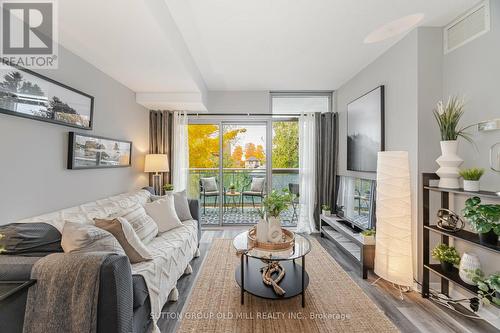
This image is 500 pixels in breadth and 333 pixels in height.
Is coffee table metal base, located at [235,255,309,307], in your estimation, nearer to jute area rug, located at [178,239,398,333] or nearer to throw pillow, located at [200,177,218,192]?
jute area rug, located at [178,239,398,333]

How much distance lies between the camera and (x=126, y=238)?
1.77 m

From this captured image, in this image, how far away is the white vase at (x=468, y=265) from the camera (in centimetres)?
178

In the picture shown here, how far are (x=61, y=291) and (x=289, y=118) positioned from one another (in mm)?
3965

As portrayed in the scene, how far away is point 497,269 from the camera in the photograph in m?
1.82

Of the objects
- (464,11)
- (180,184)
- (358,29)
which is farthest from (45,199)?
(464,11)

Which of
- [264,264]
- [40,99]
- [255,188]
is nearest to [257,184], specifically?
[255,188]

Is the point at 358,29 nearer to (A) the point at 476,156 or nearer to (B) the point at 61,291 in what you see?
(A) the point at 476,156

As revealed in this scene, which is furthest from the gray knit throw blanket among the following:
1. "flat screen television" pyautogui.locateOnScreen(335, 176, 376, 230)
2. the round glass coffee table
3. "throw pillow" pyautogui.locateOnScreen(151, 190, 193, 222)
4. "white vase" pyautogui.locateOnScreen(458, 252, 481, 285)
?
"flat screen television" pyautogui.locateOnScreen(335, 176, 376, 230)

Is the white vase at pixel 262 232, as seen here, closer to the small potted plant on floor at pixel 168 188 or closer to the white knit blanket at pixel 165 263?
the white knit blanket at pixel 165 263

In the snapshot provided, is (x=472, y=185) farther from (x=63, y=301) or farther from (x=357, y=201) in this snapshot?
(x=63, y=301)

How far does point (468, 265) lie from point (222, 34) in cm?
315

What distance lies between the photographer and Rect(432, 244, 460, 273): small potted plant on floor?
1971 mm

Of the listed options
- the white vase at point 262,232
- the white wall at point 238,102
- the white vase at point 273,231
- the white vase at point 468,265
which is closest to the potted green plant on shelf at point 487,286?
the white vase at point 468,265

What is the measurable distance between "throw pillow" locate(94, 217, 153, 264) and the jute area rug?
2.12ft
